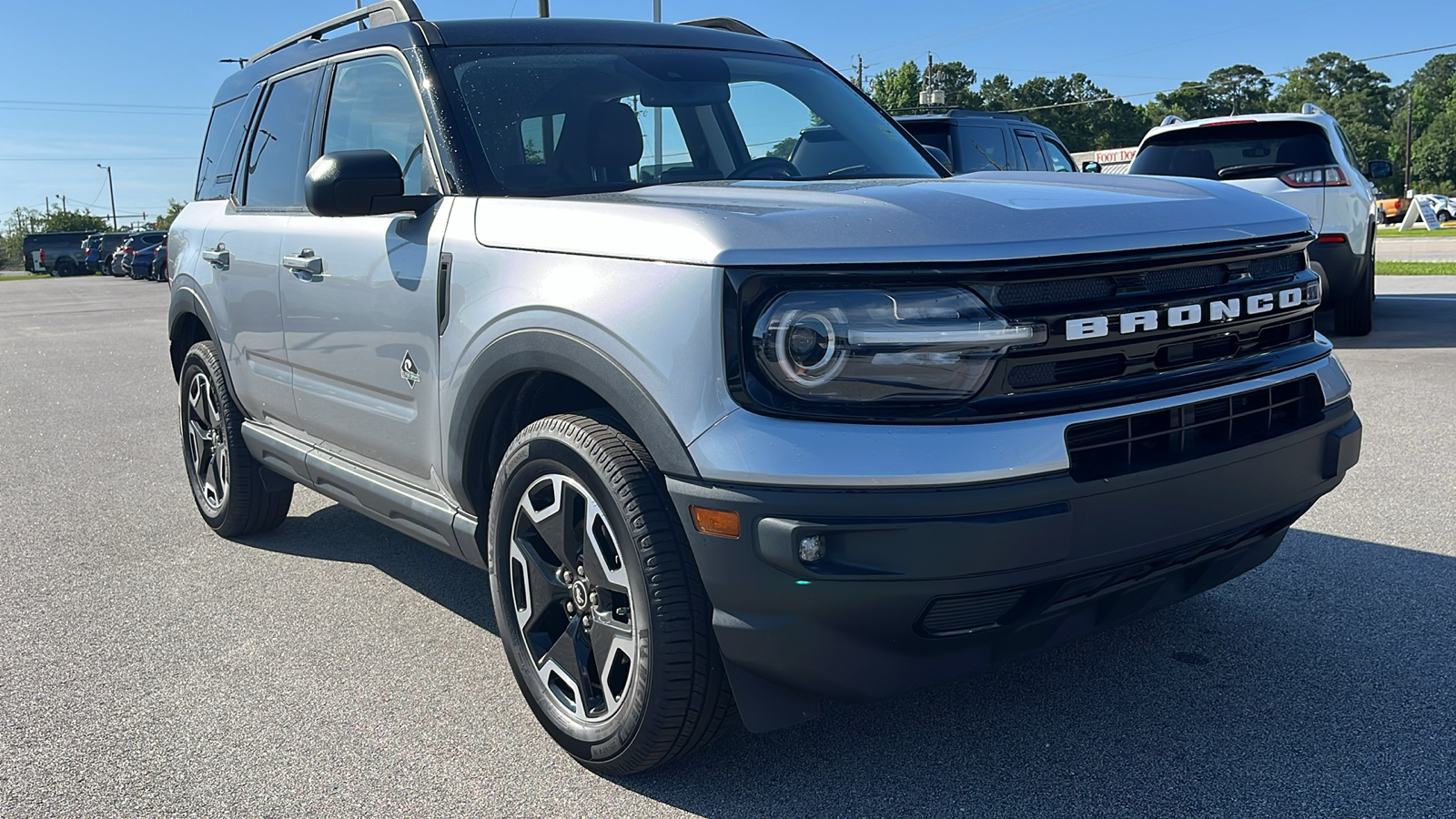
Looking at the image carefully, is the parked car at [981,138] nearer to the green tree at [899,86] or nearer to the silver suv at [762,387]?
the silver suv at [762,387]

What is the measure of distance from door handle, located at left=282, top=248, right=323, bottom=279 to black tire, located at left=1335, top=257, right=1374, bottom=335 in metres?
8.50

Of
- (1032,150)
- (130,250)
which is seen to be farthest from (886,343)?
(130,250)

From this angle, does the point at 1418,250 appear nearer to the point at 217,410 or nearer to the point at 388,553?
the point at 388,553

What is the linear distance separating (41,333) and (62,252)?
152 feet

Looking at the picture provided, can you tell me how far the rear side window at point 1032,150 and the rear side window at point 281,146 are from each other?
8.04 m

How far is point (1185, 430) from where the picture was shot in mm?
2451

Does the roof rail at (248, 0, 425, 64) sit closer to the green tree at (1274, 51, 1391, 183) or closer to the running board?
the running board

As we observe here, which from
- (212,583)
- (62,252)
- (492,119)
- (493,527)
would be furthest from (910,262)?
(62,252)

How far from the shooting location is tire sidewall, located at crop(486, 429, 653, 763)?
99.2 inches

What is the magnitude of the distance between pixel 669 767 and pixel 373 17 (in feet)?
8.75

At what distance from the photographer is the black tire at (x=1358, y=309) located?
380 inches

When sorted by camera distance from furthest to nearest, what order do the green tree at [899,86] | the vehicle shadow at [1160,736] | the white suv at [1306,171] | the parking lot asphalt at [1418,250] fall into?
1. the green tree at [899,86]
2. the parking lot asphalt at [1418,250]
3. the white suv at [1306,171]
4. the vehicle shadow at [1160,736]

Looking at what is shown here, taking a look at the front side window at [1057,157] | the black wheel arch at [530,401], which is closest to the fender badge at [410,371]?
the black wheel arch at [530,401]

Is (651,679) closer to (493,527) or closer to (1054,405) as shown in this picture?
(493,527)
